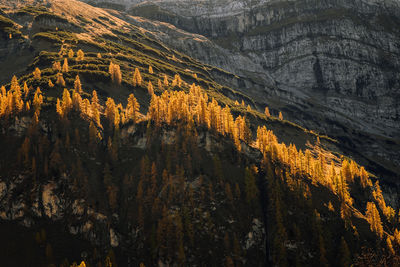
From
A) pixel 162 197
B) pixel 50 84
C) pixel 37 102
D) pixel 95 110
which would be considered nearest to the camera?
pixel 162 197

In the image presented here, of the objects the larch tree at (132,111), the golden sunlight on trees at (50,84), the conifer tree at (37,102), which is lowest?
the larch tree at (132,111)

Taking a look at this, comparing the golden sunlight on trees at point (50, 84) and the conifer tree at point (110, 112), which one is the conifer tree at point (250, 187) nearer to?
the conifer tree at point (110, 112)

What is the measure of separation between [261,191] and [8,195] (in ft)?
292

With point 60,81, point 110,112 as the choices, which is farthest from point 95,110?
point 60,81

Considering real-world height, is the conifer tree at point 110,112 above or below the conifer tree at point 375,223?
above

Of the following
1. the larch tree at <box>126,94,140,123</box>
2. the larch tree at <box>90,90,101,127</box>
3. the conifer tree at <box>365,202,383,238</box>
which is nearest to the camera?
the conifer tree at <box>365,202,383,238</box>

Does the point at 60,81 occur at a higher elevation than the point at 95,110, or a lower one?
higher

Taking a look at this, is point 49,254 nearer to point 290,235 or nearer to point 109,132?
point 109,132

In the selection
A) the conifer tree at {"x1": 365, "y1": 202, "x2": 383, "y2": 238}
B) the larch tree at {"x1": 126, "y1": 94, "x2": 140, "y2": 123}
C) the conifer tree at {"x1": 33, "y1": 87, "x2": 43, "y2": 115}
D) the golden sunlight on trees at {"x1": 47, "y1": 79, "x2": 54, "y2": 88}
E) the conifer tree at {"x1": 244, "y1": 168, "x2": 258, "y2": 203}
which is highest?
the golden sunlight on trees at {"x1": 47, "y1": 79, "x2": 54, "y2": 88}

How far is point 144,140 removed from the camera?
16150 cm

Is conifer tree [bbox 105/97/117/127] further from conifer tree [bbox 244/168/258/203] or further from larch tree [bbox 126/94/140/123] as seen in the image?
conifer tree [bbox 244/168/258/203]

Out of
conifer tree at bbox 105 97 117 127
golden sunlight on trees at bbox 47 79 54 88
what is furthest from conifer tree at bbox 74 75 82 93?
conifer tree at bbox 105 97 117 127

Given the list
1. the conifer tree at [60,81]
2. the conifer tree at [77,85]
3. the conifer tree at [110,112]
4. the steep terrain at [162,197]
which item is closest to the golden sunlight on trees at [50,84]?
the conifer tree at [60,81]

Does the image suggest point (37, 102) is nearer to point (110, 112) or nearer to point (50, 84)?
point (50, 84)
